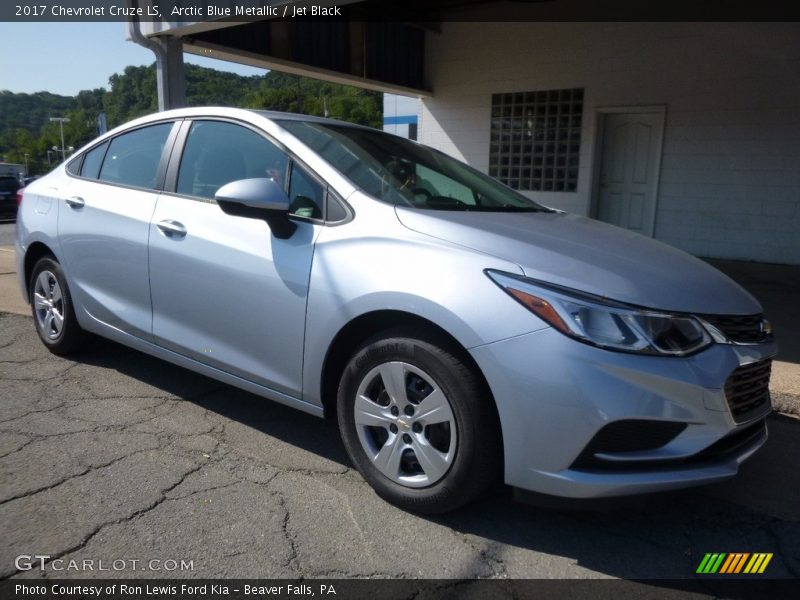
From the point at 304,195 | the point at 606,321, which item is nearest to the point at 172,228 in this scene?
the point at 304,195

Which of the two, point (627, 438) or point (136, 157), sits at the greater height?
point (136, 157)

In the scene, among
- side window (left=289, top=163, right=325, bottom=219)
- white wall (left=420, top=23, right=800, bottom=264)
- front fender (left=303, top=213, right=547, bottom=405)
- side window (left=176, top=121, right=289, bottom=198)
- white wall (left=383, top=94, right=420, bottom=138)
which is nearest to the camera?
front fender (left=303, top=213, right=547, bottom=405)

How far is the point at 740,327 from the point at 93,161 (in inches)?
152

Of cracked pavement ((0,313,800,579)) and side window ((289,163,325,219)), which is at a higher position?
side window ((289,163,325,219))

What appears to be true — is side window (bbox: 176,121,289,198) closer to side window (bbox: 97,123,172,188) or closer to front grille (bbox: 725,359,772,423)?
side window (bbox: 97,123,172,188)

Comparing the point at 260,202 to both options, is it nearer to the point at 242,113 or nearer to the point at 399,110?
the point at 242,113

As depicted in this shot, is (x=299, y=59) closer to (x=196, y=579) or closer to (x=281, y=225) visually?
(x=281, y=225)

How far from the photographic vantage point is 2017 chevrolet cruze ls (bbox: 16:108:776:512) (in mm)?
2250

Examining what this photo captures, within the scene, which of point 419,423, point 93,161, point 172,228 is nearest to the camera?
point 419,423

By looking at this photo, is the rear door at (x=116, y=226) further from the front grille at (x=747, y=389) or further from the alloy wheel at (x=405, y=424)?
the front grille at (x=747, y=389)

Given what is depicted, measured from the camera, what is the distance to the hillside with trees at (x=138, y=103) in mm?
19359

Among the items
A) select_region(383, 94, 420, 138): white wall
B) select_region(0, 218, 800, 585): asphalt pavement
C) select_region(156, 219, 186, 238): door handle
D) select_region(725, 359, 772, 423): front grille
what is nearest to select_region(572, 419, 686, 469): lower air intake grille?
select_region(0, 218, 800, 585): asphalt pavement

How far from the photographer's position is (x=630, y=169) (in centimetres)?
954

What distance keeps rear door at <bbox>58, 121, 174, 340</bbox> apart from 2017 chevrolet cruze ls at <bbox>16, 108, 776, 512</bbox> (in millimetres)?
17
